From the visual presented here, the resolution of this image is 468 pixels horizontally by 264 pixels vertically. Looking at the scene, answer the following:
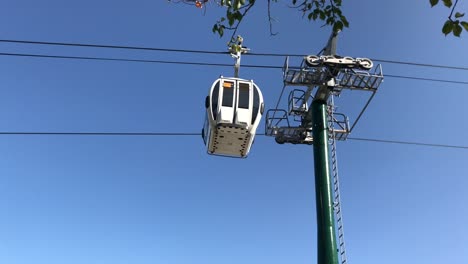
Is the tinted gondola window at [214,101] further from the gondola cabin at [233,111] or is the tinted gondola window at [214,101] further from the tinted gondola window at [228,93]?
the tinted gondola window at [228,93]

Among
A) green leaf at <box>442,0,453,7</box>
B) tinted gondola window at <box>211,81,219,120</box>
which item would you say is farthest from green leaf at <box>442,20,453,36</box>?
tinted gondola window at <box>211,81,219,120</box>

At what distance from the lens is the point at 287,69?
12.3 m

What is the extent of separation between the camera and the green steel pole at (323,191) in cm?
1173

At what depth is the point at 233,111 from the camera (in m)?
8.06

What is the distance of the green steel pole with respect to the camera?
1173 cm

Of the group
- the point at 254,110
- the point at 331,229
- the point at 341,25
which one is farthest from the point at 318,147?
the point at 341,25

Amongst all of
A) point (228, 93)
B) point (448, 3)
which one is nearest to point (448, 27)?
point (448, 3)

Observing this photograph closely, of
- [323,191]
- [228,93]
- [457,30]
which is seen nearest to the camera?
[457,30]

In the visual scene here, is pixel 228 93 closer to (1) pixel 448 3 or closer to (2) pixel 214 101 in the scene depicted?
(2) pixel 214 101

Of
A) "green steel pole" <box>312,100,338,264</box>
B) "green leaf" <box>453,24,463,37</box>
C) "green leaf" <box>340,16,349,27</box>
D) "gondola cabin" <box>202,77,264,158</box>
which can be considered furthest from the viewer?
"green steel pole" <box>312,100,338,264</box>

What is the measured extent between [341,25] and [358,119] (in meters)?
9.65

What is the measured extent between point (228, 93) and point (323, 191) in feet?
17.4

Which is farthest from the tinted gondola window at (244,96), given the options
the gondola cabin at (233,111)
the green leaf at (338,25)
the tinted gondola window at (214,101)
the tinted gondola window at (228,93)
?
the green leaf at (338,25)

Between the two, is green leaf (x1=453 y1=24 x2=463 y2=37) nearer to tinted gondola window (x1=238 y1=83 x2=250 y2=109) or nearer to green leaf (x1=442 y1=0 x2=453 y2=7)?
green leaf (x1=442 y1=0 x2=453 y2=7)
